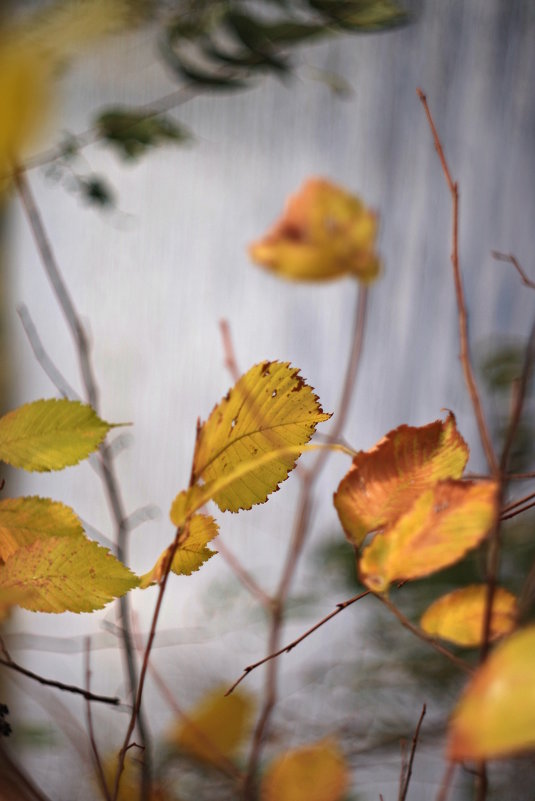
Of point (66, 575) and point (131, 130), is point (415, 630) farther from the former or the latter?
point (131, 130)

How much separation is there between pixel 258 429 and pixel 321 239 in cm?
14

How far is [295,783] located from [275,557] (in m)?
0.29

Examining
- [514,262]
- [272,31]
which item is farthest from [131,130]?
[514,262]

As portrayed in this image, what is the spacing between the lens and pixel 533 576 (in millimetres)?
68

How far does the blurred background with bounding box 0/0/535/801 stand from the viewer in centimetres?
38

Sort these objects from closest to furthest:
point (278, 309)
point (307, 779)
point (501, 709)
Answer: point (501, 709) → point (307, 779) → point (278, 309)

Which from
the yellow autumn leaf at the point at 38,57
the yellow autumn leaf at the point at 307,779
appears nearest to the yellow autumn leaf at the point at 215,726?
the yellow autumn leaf at the point at 307,779

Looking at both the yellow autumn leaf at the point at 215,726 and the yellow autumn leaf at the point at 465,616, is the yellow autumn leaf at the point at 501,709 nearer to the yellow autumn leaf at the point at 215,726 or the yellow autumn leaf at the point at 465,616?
the yellow autumn leaf at the point at 465,616

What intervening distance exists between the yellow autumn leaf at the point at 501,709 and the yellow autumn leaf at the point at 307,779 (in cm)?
11

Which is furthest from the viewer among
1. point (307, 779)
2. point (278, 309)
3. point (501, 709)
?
point (278, 309)

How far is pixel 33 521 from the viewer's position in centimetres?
10

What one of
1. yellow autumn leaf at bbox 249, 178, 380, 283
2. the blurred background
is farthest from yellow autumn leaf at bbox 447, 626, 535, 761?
the blurred background

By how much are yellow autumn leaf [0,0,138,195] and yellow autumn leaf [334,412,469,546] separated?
67 millimetres

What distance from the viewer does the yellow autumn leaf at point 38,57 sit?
0.33ft
